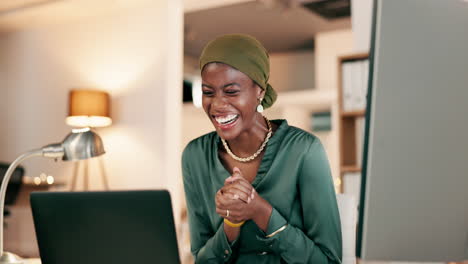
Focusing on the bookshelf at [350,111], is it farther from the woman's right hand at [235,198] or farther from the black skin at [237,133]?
the woman's right hand at [235,198]

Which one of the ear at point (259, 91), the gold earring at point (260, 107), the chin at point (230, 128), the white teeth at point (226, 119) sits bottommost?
the chin at point (230, 128)

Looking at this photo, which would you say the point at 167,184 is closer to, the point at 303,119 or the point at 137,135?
the point at 137,135

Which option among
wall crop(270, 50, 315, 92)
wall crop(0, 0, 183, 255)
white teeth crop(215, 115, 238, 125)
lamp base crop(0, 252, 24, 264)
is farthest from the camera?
wall crop(270, 50, 315, 92)

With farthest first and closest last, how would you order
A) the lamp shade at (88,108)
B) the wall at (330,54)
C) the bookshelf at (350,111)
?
the wall at (330,54), the lamp shade at (88,108), the bookshelf at (350,111)

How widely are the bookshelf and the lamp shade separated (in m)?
2.28

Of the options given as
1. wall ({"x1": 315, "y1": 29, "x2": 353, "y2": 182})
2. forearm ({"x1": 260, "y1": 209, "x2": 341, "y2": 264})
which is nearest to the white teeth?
forearm ({"x1": 260, "y1": 209, "x2": 341, "y2": 264})

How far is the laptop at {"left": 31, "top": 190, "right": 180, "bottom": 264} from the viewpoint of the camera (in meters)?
0.89

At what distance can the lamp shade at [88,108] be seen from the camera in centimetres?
470

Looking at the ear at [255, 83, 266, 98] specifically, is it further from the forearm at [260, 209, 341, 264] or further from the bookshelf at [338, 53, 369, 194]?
the bookshelf at [338, 53, 369, 194]

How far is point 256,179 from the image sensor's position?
120 centimetres

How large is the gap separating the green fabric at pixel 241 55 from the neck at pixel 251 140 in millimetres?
94

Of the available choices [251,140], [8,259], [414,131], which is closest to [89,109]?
[8,259]

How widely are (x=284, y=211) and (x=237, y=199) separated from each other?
16cm

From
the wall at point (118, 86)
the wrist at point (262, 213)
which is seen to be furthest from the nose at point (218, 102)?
the wall at point (118, 86)
